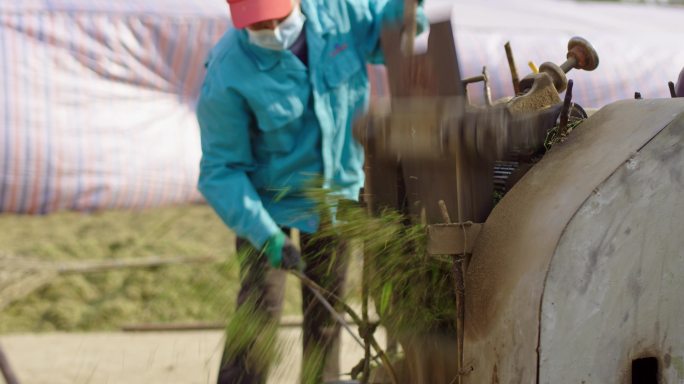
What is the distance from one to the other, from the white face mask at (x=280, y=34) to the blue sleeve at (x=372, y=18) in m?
0.29

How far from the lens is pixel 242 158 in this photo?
11.6 ft

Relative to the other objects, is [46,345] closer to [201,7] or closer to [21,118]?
[21,118]

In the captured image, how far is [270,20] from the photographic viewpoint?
340cm

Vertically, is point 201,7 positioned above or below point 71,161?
above

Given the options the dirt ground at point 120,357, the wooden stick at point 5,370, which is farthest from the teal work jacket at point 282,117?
the dirt ground at point 120,357

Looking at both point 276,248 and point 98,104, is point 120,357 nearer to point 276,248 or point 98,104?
point 276,248

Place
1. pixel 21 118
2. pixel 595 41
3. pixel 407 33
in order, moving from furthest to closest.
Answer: pixel 595 41, pixel 21 118, pixel 407 33

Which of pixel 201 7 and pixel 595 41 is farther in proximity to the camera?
pixel 595 41

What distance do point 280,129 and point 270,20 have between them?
392 millimetres

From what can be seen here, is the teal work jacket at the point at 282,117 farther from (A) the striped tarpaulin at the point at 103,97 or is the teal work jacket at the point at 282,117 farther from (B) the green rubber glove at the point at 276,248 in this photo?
(A) the striped tarpaulin at the point at 103,97

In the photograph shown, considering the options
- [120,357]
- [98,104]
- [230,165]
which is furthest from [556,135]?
[98,104]

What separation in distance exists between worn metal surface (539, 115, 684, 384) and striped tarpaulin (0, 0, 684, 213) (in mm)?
5424

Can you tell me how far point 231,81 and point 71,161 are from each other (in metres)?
4.42

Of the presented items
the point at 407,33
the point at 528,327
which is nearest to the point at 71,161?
the point at 407,33
